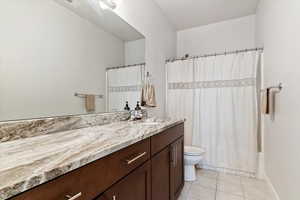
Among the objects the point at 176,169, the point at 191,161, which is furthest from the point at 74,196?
the point at 191,161

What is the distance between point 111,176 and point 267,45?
2.29m

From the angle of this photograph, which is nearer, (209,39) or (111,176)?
(111,176)

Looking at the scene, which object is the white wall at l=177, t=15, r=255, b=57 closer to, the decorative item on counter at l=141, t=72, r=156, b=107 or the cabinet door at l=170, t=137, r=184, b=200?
the decorative item on counter at l=141, t=72, r=156, b=107

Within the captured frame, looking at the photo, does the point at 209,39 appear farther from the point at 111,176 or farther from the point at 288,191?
the point at 111,176

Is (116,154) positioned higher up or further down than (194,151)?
higher up

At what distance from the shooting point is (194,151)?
2189 millimetres

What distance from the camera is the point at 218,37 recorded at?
Result: 303cm

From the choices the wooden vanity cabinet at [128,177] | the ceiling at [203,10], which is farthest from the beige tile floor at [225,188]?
the ceiling at [203,10]

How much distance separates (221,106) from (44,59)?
88.7 inches

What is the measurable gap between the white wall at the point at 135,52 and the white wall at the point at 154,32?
14cm

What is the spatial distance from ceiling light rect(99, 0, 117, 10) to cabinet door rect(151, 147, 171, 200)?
141cm

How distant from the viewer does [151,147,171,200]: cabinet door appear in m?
1.15

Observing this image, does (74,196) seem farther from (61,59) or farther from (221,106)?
(221,106)

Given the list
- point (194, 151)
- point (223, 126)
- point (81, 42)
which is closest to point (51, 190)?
point (81, 42)
